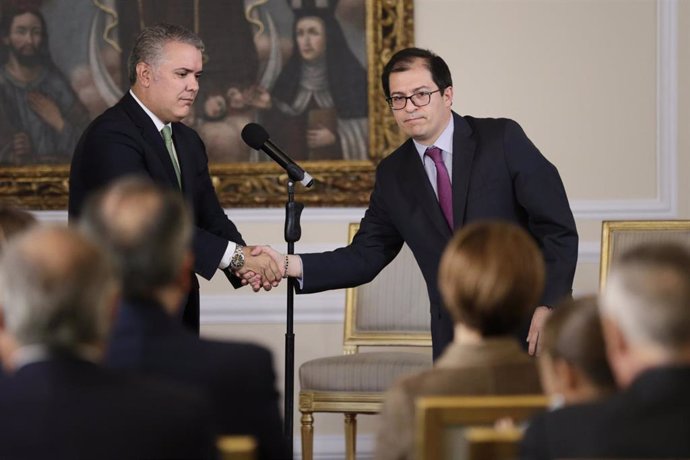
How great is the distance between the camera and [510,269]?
7.88 ft

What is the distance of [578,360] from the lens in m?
2.22

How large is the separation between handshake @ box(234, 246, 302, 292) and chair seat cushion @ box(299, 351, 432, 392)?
71 centimetres

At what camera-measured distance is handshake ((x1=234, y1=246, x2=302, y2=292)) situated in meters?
5.06

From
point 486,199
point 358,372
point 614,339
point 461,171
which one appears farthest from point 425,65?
point 614,339

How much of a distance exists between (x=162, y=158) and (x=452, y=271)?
2.75 meters

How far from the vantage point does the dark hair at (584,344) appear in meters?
2.20

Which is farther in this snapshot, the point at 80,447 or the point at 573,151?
the point at 573,151

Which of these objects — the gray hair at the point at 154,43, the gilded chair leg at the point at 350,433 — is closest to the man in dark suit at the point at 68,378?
the gray hair at the point at 154,43

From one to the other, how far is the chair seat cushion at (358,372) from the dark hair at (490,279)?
321 cm

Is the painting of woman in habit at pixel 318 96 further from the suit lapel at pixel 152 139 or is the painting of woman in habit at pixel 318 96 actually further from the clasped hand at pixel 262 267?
the suit lapel at pixel 152 139

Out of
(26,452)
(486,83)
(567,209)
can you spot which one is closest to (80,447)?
(26,452)

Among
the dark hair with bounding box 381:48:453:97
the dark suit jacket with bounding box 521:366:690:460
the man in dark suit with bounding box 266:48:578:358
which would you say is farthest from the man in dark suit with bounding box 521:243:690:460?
the dark hair with bounding box 381:48:453:97

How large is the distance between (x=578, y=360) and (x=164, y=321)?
0.74 meters

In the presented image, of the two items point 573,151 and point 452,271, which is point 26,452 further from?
point 573,151
